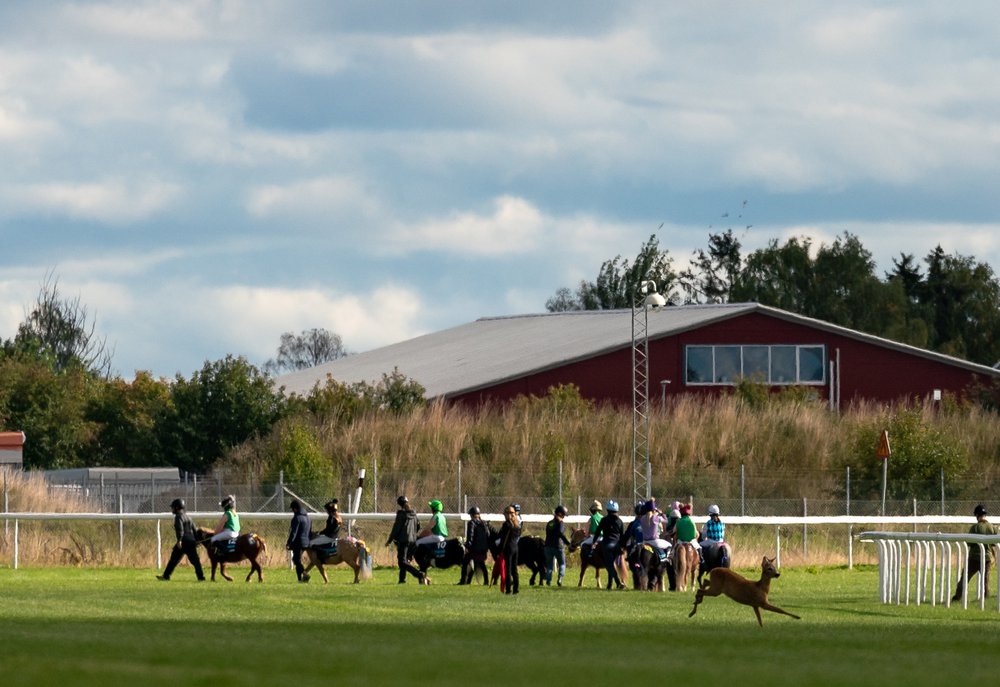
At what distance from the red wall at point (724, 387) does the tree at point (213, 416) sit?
8.56m

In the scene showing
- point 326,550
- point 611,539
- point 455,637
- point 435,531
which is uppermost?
point 435,531

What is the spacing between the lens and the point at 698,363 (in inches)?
2542

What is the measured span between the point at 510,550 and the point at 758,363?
126 feet

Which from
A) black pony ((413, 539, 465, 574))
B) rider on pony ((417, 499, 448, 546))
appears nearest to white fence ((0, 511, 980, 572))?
rider on pony ((417, 499, 448, 546))

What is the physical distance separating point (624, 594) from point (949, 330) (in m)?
72.9

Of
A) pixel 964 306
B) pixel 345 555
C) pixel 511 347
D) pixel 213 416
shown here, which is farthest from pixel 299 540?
pixel 964 306

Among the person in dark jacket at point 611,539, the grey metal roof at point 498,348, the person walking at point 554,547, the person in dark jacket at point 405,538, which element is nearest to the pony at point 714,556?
the person in dark jacket at point 611,539

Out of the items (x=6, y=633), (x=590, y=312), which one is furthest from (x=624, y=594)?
(x=590, y=312)

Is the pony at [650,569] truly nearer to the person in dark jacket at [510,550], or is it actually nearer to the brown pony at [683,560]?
the brown pony at [683,560]

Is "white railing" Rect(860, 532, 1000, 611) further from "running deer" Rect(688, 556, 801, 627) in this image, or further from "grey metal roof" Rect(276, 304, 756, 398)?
"grey metal roof" Rect(276, 304, 756, 398)

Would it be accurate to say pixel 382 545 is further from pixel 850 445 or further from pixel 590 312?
pixel 590 312

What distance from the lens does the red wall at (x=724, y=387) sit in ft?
211

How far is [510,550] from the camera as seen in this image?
90.0 ft

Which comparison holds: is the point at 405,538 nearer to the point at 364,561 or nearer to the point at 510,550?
the point at 364,561
